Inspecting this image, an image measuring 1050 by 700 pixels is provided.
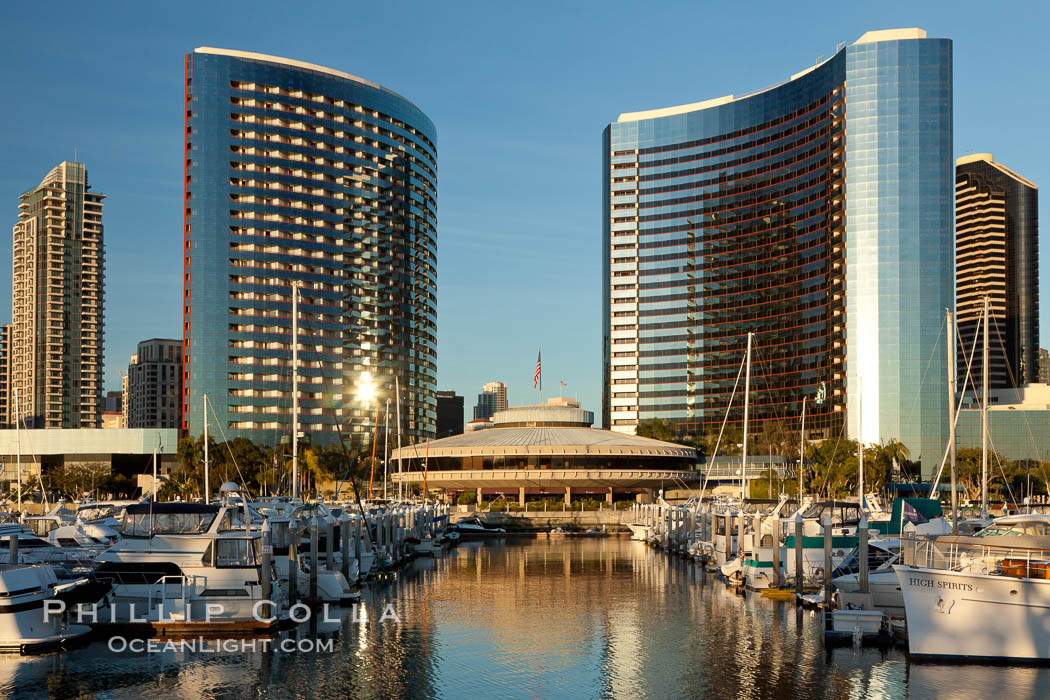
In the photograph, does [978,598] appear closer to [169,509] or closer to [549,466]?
[169,509]

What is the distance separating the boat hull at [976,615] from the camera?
1476 inches

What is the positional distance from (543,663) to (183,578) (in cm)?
1563

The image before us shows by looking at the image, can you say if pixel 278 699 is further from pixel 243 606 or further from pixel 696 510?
pixel 696 510

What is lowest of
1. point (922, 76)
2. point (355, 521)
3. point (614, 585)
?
point (614, 585)

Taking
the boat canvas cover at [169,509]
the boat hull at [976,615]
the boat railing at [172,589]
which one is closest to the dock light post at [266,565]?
the boat railing at [172,589]

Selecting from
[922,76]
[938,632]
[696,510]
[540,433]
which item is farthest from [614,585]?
[922,76]

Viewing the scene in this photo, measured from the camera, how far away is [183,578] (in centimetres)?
4428

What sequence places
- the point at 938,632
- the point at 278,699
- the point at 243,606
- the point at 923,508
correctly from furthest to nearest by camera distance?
the point at 923,508 < the point at 243,606 < the point at 938,632 < the point at 278,699

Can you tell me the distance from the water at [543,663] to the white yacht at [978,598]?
87 centimetres

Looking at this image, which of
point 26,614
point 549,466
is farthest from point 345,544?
point 549,466

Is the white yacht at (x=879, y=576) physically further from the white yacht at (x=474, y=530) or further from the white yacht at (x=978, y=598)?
the white yacht at (x=474, y=530)

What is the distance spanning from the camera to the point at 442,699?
36062 millimetres

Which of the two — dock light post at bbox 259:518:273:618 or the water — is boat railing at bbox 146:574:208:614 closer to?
dock light post at bbox 259:518:273:618

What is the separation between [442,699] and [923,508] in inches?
1565
